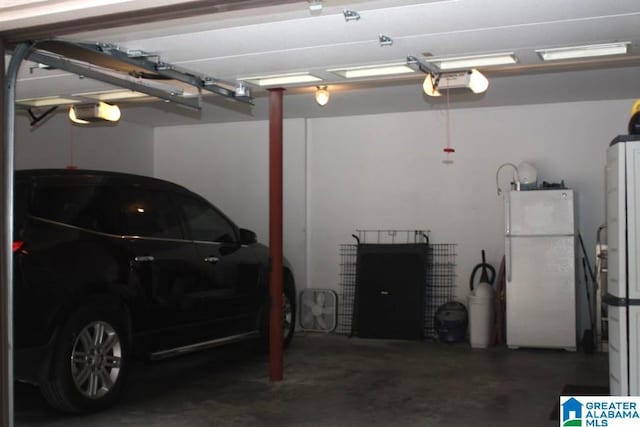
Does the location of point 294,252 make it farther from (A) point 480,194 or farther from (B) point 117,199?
(B) point 117,199

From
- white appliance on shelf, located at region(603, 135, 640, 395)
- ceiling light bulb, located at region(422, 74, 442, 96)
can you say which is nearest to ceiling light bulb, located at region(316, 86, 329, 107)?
ceiling light bulb, located at region(422, 74, 442, 96)

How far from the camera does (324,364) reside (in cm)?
721

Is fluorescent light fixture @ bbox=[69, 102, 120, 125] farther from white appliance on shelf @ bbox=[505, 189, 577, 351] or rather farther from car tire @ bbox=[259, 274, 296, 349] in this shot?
white appliance on shelf @ bbox=[505, 189, 577, 351]

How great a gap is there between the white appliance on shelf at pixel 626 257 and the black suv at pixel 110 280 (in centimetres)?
340

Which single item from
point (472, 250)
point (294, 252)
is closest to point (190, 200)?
point (294, 252)

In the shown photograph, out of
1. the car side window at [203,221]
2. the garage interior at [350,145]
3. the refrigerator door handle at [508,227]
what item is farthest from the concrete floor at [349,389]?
the car side window at [203,221]

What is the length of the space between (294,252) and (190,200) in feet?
10.1

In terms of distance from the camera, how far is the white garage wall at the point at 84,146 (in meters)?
8.17

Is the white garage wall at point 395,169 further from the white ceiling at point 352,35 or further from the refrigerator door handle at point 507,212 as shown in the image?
the white ceiling at point 352,35

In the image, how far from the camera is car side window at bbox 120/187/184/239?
5.78 metres

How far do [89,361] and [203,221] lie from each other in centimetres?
184

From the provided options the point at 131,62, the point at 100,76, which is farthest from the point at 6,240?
the point at 100,76

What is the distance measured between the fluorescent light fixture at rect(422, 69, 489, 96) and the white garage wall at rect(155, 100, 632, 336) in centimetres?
338

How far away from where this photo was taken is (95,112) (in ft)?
21.3
